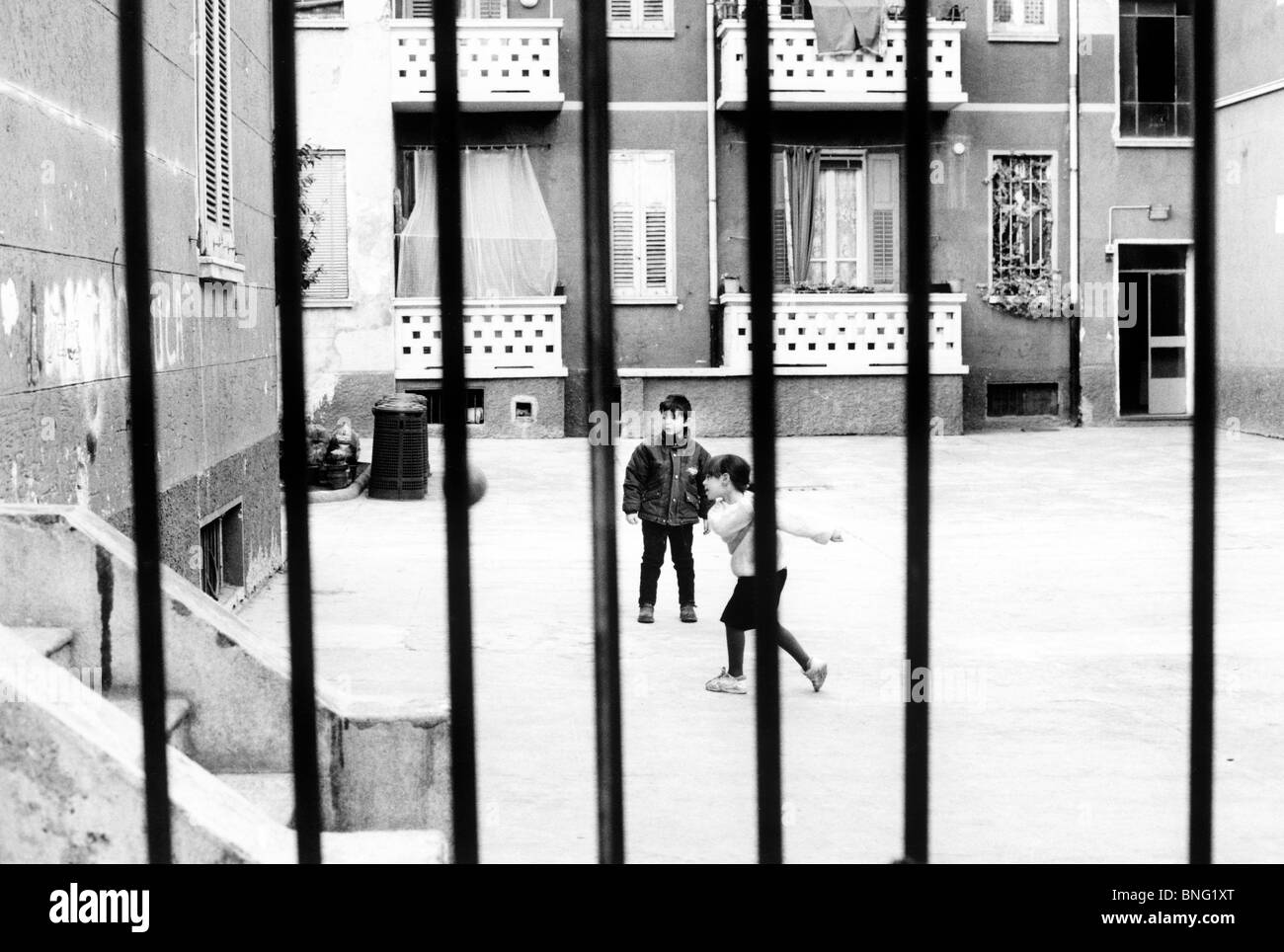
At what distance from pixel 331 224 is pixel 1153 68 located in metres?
11.7

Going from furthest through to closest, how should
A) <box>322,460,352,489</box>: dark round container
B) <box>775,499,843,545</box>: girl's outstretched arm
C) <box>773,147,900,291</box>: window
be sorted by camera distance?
<box>773,147,900,291</box>: window < <box>322,460,352,489</box>: dark round container < <box>775,499,843,545</box>: girl's outstretched arm

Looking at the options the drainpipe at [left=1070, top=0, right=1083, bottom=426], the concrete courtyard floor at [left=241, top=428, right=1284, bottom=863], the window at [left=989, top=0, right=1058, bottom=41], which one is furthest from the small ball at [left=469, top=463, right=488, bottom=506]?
the window at [left=989, top=0, right=1058, bottom=41]

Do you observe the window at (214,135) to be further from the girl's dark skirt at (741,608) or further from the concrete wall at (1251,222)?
the concrete wall at (1251,222)

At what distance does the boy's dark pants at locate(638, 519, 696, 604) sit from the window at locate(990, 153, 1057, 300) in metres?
15.1

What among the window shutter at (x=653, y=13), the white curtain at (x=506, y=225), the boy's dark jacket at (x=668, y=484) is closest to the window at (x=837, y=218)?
the window shutter at (x=653, y=13)

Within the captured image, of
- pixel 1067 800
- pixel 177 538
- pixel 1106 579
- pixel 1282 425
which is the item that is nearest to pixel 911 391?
pixel 1067 800

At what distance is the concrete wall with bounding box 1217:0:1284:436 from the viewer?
68.3ft

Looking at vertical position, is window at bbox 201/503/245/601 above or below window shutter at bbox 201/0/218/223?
below

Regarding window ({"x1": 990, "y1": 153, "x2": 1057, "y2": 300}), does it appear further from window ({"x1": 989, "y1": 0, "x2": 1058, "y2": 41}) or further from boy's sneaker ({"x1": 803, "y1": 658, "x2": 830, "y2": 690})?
boy's sneaker ({"x1": 803, "y1": 658, "x2": 830, "y2": 690})
